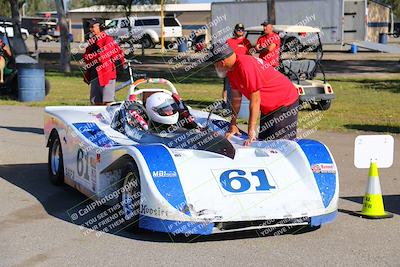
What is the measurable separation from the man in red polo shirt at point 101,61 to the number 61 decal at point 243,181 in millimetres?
5534

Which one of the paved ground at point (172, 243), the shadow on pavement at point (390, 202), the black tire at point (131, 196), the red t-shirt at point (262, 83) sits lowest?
the shadow on pavement at point (390, 202)

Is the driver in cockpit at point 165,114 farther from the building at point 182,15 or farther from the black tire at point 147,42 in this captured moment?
the building at point 182,15

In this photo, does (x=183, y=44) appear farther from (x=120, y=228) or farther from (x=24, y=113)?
(x=120, y=228)

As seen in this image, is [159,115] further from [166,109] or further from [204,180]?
[204,180]

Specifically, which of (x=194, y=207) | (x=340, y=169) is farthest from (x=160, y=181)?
(x=340, y=169)

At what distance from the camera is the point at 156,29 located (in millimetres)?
49031

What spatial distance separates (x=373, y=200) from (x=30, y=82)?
1222 centimetres

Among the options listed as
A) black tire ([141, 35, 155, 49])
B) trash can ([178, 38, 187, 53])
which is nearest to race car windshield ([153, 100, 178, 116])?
trash can ([178, 38, 187, 53])

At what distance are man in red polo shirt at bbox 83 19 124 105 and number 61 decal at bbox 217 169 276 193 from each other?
5.53 meters

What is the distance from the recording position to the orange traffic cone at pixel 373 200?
6789 millimetres

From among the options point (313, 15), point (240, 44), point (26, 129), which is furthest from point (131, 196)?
point (313, 15)

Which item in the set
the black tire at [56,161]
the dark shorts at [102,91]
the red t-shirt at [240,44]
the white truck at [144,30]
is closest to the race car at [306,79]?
the red t-shirt at [240,44]

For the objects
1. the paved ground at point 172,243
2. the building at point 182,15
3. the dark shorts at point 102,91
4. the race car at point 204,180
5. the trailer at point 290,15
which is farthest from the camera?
the building at point 182,15

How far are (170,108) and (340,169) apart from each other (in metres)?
3.02
